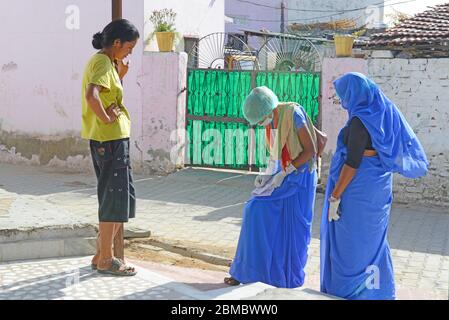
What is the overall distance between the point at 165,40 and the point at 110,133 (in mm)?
6299

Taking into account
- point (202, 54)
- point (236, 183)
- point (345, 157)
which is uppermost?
point (202, 54)

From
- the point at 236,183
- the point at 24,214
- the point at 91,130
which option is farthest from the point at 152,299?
the point at 236,183

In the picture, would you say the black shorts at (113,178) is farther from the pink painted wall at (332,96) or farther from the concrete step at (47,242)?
the pink painted wall at (332,96)

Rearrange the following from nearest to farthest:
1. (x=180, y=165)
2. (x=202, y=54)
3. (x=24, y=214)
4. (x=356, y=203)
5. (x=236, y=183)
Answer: (x=356, y=203) < (x=24, y=214) < (x=236, y=183) < (x=180, y=165) < (x=202, y=54)

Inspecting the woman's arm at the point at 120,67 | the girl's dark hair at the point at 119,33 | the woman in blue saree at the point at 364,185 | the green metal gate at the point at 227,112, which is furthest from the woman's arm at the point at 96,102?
the green metal gate at the point at 227,112

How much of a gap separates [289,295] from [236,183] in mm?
6207

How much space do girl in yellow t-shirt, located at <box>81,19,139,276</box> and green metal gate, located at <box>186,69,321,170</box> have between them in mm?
5751

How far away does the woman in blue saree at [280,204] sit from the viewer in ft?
16.4

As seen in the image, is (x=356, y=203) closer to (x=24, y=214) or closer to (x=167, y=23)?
(x=24, y=214)

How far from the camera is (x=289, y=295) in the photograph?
4348 mm

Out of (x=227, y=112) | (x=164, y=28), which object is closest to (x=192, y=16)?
(x=164, y=28)

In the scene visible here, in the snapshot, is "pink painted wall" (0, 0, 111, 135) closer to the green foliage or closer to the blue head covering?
the green foliage

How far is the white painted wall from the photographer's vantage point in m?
11.2
